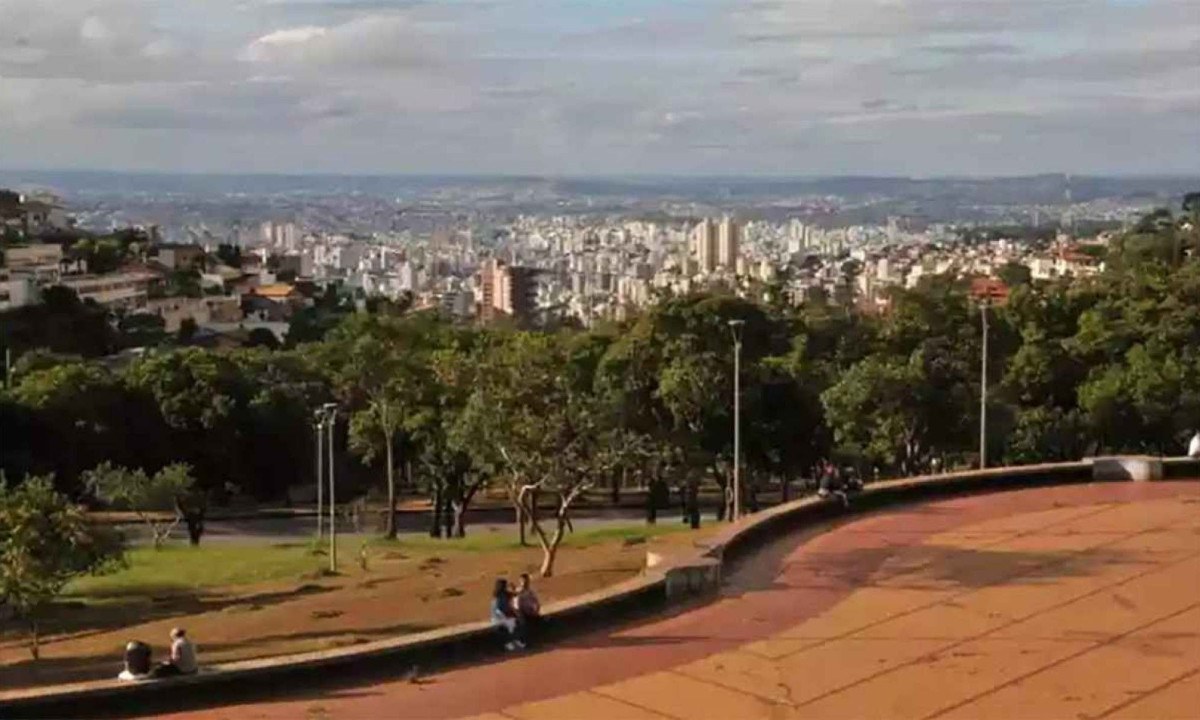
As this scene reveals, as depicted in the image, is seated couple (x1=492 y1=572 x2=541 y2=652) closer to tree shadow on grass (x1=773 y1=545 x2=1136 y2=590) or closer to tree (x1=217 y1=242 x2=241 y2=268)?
tree shadow on grass (x1=773 y1=545 x2=1136 y2=590)

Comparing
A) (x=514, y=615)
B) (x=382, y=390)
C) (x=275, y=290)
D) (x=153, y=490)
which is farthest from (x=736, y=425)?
(x=275, y=290)

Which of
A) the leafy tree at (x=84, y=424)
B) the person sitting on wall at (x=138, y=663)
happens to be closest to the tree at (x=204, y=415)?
the leafy tree at (x=84, y=424)

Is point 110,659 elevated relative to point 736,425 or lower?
lower

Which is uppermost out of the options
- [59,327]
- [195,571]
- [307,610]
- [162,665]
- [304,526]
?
[162,665]

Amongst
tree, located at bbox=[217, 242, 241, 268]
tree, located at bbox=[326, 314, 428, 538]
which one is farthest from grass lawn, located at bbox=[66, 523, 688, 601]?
tree, located at bbox=[217, 242, 241, 268]

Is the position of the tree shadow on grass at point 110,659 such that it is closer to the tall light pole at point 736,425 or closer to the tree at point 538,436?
the tree at point 538,436

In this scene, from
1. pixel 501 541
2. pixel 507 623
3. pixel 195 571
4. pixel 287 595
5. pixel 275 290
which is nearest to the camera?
pixel 507 623

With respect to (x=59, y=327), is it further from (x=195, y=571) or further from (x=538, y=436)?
(x=538, y=436)
